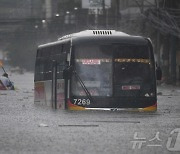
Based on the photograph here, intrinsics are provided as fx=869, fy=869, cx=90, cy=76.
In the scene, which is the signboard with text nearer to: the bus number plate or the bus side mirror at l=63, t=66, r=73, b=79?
the bus side mirror at l=63, t=66, r=73, b=79

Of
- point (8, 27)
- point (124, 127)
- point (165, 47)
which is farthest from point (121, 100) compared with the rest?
point (8, 27)

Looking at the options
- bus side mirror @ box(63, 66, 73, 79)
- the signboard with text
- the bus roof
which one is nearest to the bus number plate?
bus side mirror @ box(63, 66, 73, 79)

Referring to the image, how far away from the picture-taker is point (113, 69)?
27234 millimetres

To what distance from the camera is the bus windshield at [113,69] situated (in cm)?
2697

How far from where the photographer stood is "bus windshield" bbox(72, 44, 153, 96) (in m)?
27.0

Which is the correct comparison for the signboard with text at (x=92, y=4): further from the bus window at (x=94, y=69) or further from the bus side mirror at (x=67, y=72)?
the bus side mirror at (x=67, y=72)

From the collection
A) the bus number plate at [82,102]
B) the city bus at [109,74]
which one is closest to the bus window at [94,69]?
the city bus at [109,74]

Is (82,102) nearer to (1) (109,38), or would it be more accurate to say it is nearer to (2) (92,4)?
(1) (109,38)

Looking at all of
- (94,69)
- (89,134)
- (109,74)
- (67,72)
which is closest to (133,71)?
(109,74)

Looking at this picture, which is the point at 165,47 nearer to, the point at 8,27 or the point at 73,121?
the point at 8,27

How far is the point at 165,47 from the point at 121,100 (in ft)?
162

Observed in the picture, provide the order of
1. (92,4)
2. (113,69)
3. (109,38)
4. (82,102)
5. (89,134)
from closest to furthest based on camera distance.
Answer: (89,134)
(82,102)
(113,69)
(109,38)
(92,4)

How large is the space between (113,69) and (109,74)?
0.75ft

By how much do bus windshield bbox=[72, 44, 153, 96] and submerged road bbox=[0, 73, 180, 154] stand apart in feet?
7.52
